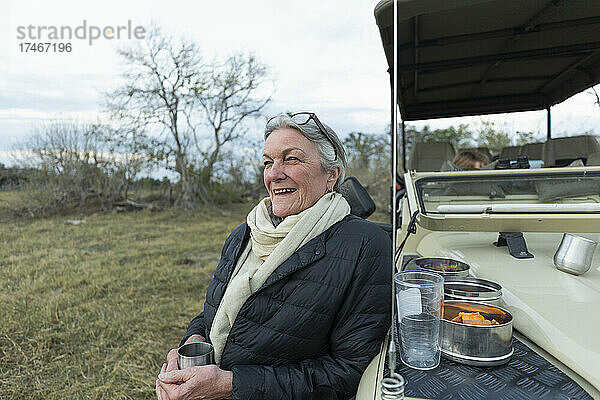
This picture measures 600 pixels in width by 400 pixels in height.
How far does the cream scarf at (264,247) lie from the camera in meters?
1.55

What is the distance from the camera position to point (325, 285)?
1.48m

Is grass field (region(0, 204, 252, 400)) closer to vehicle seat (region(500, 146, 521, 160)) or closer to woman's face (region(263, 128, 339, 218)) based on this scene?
woman's face (region(263, 128, 339, 218))

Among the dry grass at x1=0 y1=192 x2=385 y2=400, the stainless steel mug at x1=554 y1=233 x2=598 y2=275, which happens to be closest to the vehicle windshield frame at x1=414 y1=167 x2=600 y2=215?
the stainless steel mug at x1=554 y1=233 x2=598 y2=275

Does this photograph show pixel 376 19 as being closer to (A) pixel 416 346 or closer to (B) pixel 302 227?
(B) pixel 302 227

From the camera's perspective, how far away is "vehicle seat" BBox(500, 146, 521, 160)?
3043 millimetres

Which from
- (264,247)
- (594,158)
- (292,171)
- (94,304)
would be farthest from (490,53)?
(94,304)

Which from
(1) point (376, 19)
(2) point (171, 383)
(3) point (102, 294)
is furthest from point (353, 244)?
(3) point (102, 294)

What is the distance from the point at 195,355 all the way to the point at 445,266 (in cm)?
98

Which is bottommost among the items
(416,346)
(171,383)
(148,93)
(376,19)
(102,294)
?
(102,294)

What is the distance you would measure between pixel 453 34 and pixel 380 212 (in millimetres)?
9311

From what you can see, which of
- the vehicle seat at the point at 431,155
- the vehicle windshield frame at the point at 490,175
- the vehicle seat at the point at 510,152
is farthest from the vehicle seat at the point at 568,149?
the vehicle seat at the point at 431,155

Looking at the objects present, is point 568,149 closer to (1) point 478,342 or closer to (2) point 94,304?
(1) point 478,342

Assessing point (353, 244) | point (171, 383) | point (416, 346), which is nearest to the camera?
point (416, 346)

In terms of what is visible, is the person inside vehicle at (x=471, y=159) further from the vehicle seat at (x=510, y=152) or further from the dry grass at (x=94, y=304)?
the dry grass at (x=94, y=304)
